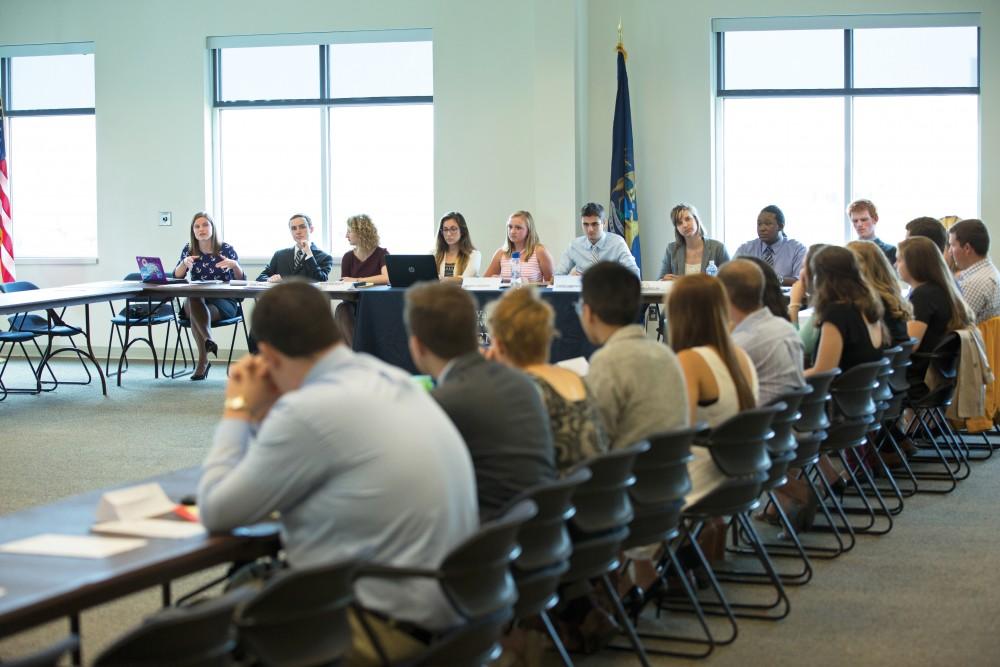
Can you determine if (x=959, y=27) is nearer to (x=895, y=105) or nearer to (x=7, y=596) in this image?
(x=895, y=105)

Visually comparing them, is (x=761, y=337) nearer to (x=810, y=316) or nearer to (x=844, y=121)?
(x=810, y=316)

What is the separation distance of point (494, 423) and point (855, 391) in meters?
2.60

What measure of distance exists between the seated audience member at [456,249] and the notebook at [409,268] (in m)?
0.54

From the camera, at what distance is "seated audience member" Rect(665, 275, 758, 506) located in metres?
3.91

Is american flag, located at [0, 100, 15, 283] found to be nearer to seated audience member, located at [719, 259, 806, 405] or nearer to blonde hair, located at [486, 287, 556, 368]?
seated audience member, located at [719, 259, 806, 405]

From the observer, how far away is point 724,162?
11.0 metres

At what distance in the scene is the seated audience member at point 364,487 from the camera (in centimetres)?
234

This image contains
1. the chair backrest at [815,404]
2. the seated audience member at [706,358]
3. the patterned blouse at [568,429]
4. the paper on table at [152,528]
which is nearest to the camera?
the paper on table at [152,528]

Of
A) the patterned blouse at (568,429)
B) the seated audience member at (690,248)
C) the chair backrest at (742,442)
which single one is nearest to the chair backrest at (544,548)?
the patterned blouse at (568,429)

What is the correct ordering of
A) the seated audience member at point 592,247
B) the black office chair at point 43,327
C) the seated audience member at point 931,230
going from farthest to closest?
the seated audience member at point 592,247 → the black office chair at point 43,327 → the seated audience member at point 931,230

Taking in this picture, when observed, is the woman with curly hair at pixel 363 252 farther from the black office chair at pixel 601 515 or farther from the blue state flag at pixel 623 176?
the black office chair at pixel 601 515

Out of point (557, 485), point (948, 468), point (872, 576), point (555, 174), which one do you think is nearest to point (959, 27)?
point (555, 174)

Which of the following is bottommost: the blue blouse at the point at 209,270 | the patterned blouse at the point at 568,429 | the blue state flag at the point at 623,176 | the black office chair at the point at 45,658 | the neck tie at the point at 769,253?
the black office chair at the point at 45,658

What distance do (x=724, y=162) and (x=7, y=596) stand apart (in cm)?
958
